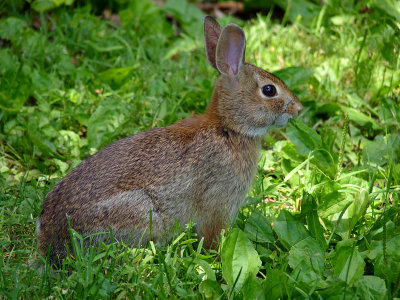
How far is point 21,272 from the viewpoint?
11.9ft

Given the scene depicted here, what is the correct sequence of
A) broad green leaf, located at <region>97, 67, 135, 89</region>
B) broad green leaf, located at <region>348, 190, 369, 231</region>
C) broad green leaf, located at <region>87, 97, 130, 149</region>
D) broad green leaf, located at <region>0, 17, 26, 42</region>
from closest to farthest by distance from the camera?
1. broad green leaf, located at <region>348, 190, 369, 231</region>
2. broad green leaf, located at <region>87, 97, 130, 149</region>
3. broad green leaf, located at <region>97, 67, 135, 89</region>
4. broad green leaf, located at <region>0, 17, 26, 42</region>

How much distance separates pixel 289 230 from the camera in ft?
13.2

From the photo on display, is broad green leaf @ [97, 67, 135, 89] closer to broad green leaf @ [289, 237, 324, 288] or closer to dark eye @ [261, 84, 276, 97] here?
dark eye @ [261, 84, 276, 97]

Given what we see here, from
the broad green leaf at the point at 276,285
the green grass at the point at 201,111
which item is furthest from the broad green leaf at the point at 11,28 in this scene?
the broad green leaf at the point at 276,285

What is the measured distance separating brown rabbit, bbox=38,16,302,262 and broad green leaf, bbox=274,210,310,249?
43 cm

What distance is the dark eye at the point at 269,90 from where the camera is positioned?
451cm

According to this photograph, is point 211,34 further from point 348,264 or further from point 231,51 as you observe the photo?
point 348,264

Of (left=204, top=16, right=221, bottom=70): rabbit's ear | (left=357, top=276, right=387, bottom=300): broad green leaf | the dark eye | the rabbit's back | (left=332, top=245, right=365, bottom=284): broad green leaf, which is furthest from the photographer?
(left=204, top=16, right=221, bottom=70): rabbit's ear

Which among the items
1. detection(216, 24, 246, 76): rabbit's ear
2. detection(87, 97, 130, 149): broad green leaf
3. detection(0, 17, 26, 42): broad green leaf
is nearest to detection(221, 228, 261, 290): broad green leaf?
detection(216, 24, 246, 76): rabbit's ear

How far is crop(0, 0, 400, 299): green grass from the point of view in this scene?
3.57 metres

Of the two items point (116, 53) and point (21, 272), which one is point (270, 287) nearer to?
point (21, 272)

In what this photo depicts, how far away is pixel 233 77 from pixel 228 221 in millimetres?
1152

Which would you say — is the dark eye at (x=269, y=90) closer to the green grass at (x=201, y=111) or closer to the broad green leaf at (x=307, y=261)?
the green grass at (x=201, y=111)

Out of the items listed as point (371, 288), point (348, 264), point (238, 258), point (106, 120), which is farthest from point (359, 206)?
point (106, 120)
